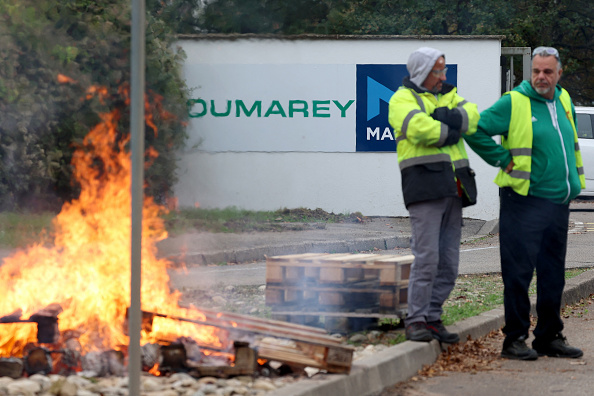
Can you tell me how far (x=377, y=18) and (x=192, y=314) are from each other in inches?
974

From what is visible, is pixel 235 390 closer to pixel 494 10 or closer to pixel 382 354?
pixel 382 354

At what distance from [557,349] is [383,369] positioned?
1.56m

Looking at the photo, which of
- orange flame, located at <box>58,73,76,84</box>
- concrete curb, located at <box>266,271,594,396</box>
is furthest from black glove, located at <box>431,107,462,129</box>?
orange flame, located at <box>58,73,76,84</box>

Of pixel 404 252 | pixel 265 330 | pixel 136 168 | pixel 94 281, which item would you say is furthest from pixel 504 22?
pixel 136 168

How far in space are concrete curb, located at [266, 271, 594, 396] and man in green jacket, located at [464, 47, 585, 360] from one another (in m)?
0.59

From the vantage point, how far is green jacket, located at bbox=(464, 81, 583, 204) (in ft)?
19.6

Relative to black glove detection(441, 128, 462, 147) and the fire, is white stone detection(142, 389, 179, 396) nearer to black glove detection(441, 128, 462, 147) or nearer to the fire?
the fire

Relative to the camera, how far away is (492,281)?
9.80m

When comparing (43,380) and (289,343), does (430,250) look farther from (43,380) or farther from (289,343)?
(43,380)

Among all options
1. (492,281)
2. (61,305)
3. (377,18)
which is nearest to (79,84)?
(492,281)

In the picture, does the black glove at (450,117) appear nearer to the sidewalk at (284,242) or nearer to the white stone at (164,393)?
the white stone at (164,393)

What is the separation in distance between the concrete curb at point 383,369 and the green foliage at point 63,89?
3.79 metres

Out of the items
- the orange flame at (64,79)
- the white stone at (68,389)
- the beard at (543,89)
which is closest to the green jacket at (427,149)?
the beard at (543,89)

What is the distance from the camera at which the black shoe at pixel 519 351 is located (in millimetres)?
6090
